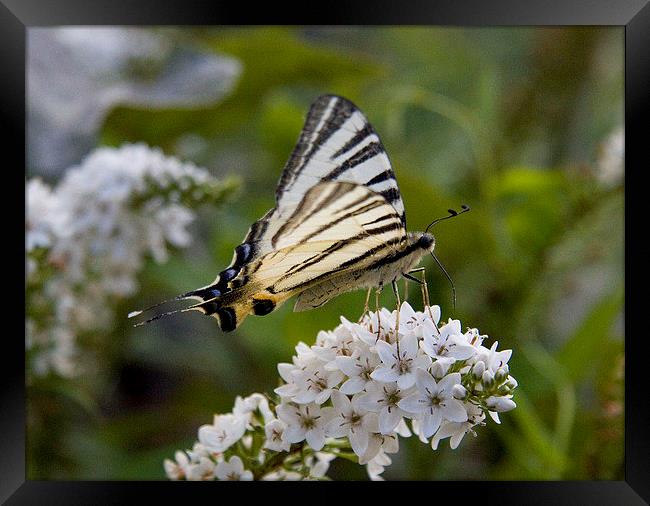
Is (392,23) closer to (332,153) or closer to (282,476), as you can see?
(332,153)

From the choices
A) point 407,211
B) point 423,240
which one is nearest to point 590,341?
point 407,211

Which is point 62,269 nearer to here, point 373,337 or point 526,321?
point 373,337

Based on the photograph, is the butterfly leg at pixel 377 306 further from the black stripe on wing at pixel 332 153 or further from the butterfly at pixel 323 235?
the black stripe on wing at pixel 332 153

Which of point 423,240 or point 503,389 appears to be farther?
point 423,240

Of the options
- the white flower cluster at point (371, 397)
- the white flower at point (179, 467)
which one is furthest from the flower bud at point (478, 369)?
the white flower at point (179, 467)

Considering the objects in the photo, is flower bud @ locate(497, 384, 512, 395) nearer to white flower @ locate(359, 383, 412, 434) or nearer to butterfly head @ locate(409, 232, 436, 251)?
white flower @ locate(359, 383, 412, 434)
